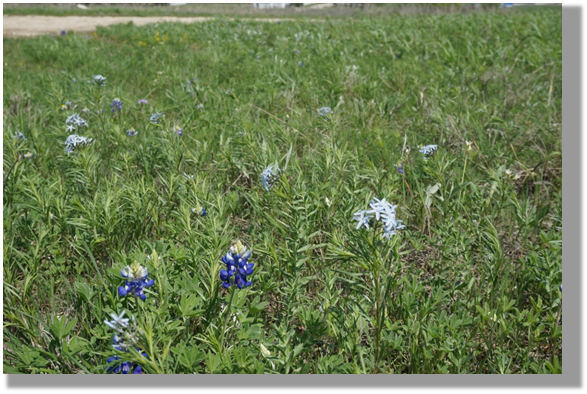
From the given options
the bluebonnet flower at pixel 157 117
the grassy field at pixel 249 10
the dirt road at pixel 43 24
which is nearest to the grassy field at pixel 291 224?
the bluebonnet flower at pixel 157 117

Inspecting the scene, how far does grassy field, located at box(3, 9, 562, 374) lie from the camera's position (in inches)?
67.2

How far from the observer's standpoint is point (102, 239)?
2285 mm

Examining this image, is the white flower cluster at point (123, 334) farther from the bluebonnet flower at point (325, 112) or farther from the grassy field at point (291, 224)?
the bluebonnet flower at point (325, 112)

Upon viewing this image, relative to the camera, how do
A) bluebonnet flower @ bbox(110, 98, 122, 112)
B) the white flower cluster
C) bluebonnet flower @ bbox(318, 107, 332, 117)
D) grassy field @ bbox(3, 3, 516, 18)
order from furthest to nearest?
grassy field @ bbox(3, 3, 516, 18) → bluebonnet flower @ bbox(110, 98, 122, 112) → bluebonnet flower @ bbox(318, 107, 332, 117) → the white flower cluster

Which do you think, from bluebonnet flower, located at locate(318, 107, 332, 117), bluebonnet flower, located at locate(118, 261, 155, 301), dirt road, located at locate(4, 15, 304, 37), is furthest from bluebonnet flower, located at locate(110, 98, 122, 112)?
dirt road, located at locate(4, 15, 304, 37)

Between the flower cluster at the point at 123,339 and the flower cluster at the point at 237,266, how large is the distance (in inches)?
13.3

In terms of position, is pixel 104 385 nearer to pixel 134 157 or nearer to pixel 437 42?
pixel 134 157

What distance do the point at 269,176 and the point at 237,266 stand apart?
86 cm

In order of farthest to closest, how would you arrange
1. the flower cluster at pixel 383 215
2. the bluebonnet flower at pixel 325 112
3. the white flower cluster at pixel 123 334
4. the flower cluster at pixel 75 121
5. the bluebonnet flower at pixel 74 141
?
the bluebonnet flower at pixel 325 112 < the flower cluster at pixel 75 121 < the bluebonnet flower at pixel 74 141 < the flower cluster at pixel 383 215 < the white flower cluster at pixel 123 334

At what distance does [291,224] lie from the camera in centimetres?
221

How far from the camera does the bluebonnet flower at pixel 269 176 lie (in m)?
2.39

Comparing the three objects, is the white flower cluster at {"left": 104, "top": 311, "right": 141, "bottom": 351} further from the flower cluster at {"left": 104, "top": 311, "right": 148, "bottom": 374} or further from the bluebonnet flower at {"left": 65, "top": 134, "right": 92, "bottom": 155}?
the bluebonnet flower at {"left": 65, "top": 134, "right": 92, "bottom": 155}

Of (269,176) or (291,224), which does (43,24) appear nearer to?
(269,176)

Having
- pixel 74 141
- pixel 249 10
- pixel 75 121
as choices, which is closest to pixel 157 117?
pixel 75 121
